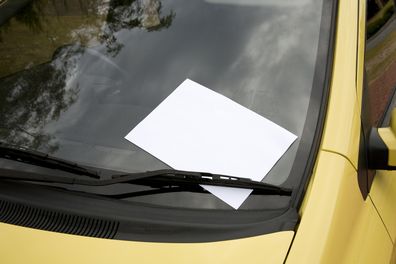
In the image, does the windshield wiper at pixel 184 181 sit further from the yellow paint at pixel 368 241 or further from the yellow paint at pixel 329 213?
the yellow paint at pixel 368 241

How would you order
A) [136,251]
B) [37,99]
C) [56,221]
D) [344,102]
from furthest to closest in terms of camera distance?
1. [37,99]
2. [344,102]
3. [56,221]
4. [136,251]

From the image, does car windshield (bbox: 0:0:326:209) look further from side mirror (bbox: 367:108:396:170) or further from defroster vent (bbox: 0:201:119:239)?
side mirror (bbox: 367:108:396:170)

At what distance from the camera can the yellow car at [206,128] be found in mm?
1393

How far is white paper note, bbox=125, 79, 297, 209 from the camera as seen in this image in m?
1.54

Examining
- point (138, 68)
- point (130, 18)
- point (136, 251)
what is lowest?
point (136, 251)

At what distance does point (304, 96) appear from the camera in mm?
1675

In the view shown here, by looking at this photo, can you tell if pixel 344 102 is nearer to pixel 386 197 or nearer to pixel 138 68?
pixel 386 197

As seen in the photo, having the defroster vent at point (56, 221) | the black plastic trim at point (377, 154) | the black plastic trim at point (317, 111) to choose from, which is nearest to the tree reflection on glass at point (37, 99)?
the defroster vent at point (56, 221)

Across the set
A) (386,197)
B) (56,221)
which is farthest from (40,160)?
(386,197)

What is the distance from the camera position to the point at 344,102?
160 centimetres

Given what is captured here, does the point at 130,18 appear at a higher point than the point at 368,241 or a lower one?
higher

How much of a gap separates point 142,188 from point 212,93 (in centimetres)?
43

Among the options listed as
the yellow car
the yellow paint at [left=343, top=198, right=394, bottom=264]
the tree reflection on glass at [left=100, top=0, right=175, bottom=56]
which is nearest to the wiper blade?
the yellow car

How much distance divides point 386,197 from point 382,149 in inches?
8.0
